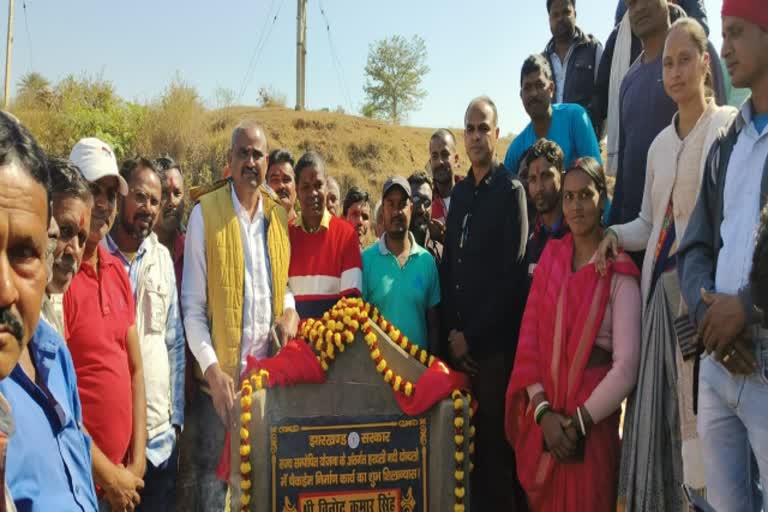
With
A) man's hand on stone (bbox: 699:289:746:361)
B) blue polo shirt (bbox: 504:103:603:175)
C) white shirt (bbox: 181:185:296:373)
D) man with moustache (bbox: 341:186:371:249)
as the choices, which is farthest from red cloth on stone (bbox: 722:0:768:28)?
man with moustache (bbox: 341:186:371:249)

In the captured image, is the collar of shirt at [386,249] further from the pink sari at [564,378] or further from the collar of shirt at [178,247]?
the collar of shirt at [178,247]

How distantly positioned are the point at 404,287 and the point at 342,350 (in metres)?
0.78

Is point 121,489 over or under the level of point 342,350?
under

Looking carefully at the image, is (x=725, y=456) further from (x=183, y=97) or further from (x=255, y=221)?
(x=183, y=97)

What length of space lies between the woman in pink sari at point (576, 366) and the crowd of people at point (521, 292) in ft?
0.04

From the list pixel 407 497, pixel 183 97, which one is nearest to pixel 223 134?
→ pixel 183 97

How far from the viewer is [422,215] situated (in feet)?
17.4

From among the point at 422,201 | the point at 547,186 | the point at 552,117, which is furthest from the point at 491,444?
the point at 552,117

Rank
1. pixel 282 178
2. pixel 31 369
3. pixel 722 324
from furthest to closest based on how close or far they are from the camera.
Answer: pixel 282 178
pixel 722 324
pixel 31 369

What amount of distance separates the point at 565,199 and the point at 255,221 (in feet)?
6.09

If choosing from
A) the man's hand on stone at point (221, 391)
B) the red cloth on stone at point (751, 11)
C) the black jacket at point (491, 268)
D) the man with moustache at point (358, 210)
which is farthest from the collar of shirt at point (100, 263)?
the red cloth on stone at point (751, 11)

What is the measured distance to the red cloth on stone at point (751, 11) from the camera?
8.86 feet

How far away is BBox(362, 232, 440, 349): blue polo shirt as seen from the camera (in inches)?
167

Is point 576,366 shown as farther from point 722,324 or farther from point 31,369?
point 31,369
